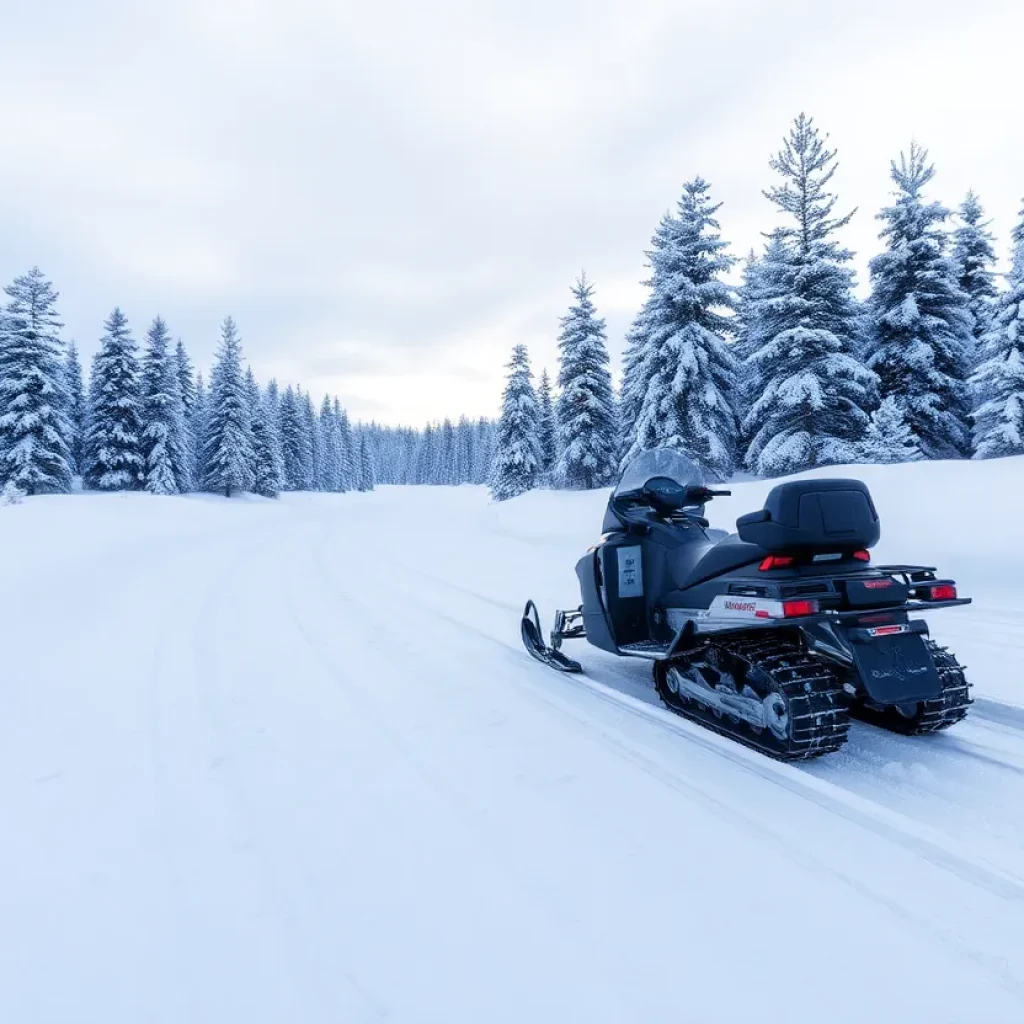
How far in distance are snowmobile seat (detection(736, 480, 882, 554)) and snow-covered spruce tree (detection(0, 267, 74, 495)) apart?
33712 millimetres

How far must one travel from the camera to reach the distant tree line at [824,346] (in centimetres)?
1705

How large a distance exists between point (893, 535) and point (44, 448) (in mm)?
34067

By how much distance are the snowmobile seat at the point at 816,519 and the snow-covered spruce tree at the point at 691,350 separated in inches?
625

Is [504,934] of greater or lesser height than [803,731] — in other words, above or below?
below

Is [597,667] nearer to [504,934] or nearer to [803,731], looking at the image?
[803,731]

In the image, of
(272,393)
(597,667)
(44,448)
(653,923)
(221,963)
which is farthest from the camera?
(272,393)

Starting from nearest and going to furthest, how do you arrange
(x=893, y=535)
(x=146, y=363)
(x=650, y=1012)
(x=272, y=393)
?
(x=650, y=1012), (x=893, y=535), (x=146, y=363), (x=272, y=393)

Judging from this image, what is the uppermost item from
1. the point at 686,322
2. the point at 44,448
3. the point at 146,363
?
the point at 146,363

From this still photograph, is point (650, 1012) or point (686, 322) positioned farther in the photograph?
point (686, 322)

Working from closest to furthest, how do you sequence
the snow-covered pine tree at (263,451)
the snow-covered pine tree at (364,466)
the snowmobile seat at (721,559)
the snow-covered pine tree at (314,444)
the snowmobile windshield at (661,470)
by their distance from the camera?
the snowmobile seat at (721,559), the snowmobile windshield at (661,470), the snow-covered pine tree at (263,451), the snow-covered pine tree at (314,444), the snow-covered pine tree at (364,466)

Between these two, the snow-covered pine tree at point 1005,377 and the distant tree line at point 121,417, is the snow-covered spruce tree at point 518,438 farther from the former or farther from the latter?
the snow-covered pine tree at point 1005,377

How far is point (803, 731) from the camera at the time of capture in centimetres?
299

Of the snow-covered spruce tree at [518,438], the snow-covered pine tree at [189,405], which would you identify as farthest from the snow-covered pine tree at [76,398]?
the snow-covered spruce tree at [518,438]

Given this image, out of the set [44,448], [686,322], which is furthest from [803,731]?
[44,448]
